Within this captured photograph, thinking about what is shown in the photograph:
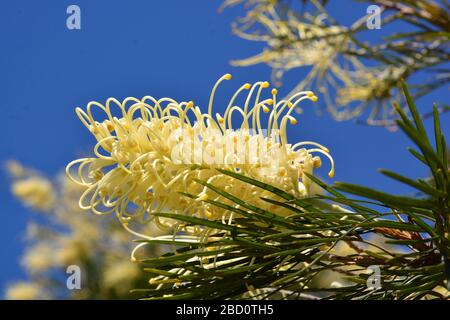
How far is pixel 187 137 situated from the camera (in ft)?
1.82

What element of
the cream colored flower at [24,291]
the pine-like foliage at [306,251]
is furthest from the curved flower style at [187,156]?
the cream colored flower at [24,291]

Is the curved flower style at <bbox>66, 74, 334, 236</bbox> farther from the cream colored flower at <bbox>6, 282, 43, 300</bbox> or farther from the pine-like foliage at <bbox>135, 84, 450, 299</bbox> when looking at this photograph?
the cream colored flower at <bbox>6, 282, 43, 300</bbox>

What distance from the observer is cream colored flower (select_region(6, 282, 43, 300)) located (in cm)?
150

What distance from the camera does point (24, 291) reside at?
1555mm

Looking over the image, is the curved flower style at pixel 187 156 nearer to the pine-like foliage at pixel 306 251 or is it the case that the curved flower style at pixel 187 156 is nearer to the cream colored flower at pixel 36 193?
the pine-like foliage at pixel 306 251

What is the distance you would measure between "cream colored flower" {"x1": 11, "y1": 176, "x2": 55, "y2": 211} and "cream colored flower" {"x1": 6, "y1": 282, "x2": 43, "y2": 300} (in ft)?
0.68

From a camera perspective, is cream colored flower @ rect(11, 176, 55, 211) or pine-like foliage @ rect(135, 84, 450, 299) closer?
pine-like foliage @ rect(135, 84, 450, 299)

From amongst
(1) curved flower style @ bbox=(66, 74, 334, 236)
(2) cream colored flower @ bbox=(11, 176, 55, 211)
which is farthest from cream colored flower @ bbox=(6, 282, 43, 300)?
(1) curved flower style @ bbox=(66, 74, 334, 236)

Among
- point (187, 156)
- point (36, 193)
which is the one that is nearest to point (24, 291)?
point (36, 193)

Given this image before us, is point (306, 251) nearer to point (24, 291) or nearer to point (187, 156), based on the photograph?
point (187, 156)

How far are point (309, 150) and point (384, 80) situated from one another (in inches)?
39.1

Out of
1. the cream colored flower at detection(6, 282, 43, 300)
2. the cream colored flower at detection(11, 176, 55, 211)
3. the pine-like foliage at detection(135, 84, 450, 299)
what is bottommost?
the pine-like foliage at detection(135, 84, 450, 299)

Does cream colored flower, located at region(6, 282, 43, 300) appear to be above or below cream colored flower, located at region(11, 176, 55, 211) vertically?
below
